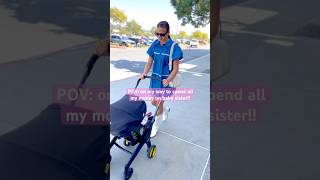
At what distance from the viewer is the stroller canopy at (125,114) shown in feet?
4.99

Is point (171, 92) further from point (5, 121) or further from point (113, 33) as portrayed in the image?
point (5, 121)

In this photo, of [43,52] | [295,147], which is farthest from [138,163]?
[43,52]

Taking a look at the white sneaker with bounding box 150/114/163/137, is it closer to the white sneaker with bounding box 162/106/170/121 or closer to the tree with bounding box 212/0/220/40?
the white sneaker with bounding box 162/106/170/121

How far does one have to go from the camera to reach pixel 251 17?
4305mm

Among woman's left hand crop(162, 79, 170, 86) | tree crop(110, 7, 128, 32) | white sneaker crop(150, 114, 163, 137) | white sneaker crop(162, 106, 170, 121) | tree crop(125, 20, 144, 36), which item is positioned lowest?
white sneaker crop(150, 114, 163, 137)

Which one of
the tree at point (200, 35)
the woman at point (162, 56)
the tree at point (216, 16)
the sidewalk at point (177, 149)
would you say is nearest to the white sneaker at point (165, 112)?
the sidewalk at point (177, 149)

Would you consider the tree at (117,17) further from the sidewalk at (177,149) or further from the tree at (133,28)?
the sidewalk at (177,149)

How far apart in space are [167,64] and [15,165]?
1.19 metres

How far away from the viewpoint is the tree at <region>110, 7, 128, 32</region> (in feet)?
6.06

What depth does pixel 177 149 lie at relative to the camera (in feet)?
6.06

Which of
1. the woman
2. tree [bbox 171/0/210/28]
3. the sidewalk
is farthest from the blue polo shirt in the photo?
tree [bbox 171/0/210/28]

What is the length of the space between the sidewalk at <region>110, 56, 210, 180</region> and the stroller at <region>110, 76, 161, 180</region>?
0.25ft

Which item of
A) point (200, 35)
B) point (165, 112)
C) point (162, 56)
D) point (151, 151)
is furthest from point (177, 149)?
point (200, 35)

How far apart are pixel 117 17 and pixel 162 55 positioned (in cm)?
49
